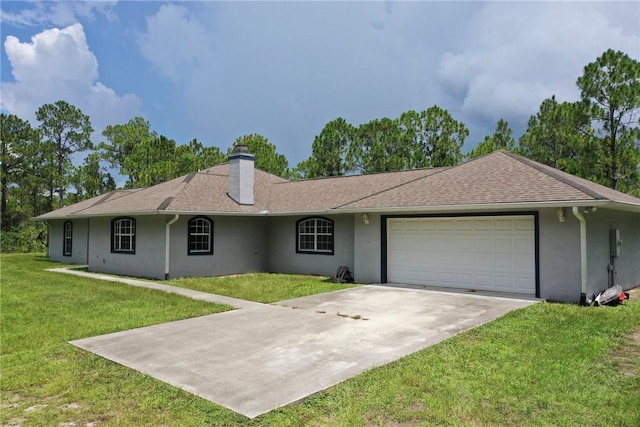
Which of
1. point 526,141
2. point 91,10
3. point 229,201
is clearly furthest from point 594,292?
point 526,141

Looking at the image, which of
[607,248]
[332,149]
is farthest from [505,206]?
[332,149]

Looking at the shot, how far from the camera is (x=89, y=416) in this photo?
4090 mm

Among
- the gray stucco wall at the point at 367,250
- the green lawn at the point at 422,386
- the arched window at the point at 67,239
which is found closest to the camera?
the green lawn at the point at 422,386

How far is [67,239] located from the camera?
2348cm

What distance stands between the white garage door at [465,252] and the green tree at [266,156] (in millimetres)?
26384

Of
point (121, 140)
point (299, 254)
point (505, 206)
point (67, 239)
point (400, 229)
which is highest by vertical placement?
point (121, 140)

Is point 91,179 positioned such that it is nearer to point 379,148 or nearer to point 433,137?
point 379,148

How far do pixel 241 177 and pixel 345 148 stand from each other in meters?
17.0

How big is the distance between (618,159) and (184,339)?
22.0 meters

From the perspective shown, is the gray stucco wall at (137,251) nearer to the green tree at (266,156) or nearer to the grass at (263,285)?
the grass at (263,285)

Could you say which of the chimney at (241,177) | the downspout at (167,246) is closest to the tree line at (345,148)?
the chimney at (241,177)

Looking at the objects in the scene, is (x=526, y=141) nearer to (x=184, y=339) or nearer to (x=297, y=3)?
(x=297, y=3)

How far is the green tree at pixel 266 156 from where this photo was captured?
38.7 m

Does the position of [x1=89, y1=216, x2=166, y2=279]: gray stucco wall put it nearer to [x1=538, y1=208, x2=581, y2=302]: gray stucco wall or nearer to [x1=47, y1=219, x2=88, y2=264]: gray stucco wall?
[x1=47, y1=219, x2=88, y2=264]: gray stucco wall
